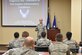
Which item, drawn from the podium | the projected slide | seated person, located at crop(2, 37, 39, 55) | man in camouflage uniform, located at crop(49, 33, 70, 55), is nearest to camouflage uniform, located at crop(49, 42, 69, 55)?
man in camouflage uniform, located at crop(49, 33, 70, 55)

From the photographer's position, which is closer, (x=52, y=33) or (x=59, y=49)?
(x=59, y=49)

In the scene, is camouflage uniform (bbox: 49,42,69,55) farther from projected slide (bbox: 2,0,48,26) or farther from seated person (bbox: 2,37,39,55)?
projected slide (bbox: 2,0,48,26)

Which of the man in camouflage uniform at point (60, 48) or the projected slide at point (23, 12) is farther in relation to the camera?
the projected slide at point (23, 12)

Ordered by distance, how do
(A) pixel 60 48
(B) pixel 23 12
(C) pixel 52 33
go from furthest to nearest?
1. (B) pixel 23 12
2. (C) pixel 52 33
3. (A) pixel 60 48

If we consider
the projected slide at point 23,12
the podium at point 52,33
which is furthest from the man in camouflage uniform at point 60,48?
the projected slide at point 23,12

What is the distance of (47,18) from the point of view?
12.1 meters

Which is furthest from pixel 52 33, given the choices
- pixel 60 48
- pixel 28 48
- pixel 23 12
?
pixel 28 48

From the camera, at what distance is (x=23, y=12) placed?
40.4 ft

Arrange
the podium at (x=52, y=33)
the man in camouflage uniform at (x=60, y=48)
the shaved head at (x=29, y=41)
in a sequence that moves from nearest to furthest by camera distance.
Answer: the shaved head at (x=29, y=41), the man in camouflage uniform at (x=60, y=48), the podium at (x=52, y=33)

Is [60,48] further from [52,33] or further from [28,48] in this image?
[52,33]

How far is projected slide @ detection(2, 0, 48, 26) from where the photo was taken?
12.2m

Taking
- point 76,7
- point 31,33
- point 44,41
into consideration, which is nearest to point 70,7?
point 76,7

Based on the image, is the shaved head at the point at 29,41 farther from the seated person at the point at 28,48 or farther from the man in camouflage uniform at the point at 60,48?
the man in camouflage uniform at the point at 60,48

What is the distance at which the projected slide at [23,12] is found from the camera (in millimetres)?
12211
